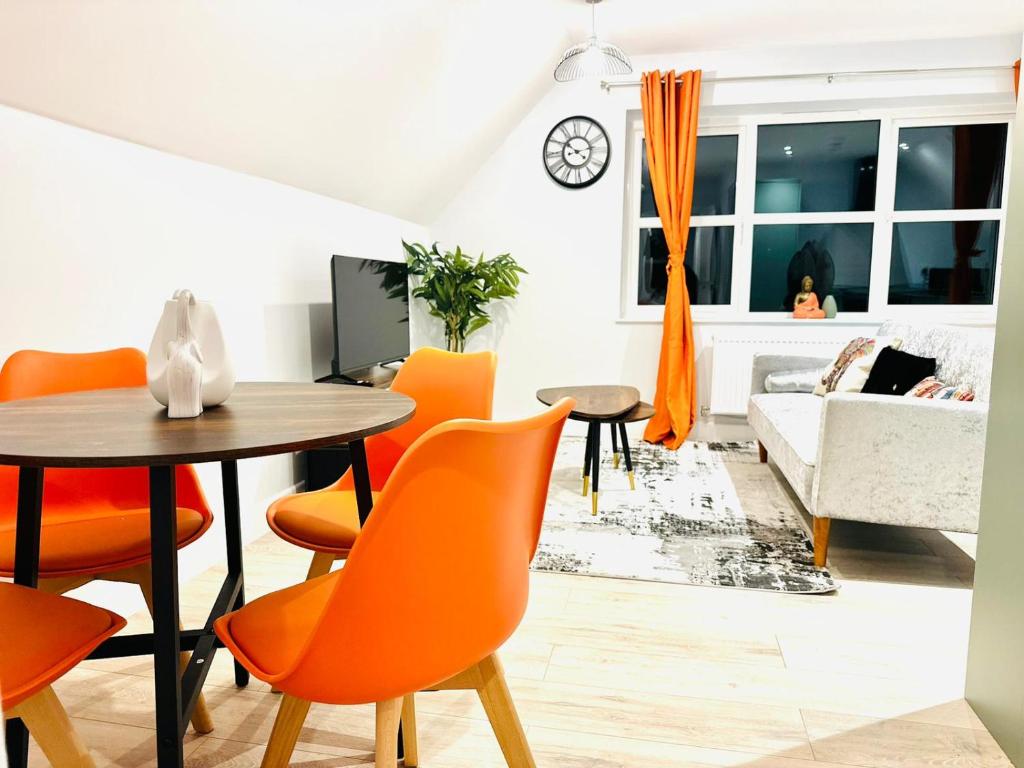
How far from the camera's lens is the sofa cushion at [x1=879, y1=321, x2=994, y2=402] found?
2.92 meters

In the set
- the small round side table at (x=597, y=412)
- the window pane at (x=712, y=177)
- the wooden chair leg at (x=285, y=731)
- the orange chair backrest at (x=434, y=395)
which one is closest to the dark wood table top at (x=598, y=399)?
the small round side table at (x=597, y=412)

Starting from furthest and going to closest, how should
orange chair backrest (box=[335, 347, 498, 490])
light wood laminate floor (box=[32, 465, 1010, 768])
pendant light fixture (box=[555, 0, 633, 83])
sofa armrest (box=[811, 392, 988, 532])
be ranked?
pendant light fixture (box=[555, 0, 633, 83]) → sofa armrest (box=[811, 392, 988, 532]) → orange chair backrest (box=[335, 347, 498, 490]) → light wood laminate floor (box=[32, 465, 1010, 768])

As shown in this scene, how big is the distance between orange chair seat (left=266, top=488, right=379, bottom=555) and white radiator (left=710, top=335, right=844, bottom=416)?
348 centimetres

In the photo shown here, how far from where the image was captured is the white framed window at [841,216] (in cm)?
484

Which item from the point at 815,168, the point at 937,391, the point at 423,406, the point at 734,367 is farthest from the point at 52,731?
the point at 815,168

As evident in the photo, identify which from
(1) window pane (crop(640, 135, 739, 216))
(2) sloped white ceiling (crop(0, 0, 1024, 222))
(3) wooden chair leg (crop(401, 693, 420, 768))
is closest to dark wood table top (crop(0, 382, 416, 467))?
(3) wooden chair leg (crop(401, 693, 420, 768))

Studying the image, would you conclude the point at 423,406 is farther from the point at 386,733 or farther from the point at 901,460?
the point at 901,460

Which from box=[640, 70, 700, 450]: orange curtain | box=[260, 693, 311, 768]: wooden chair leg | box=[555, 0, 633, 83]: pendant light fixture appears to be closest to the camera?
box=[260, 693, 311, 768]: wooden chair leg

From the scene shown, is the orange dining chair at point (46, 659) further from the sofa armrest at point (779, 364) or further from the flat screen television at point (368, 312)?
the sofa armrest at point (779, 364)

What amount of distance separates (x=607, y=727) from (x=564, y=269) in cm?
372

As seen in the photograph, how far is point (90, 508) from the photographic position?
1.84m

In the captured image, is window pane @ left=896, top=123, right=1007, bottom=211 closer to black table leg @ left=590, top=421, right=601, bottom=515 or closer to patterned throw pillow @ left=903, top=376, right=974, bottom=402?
patterned throw pillow @ left=903, top=376, right=974, bottom=402

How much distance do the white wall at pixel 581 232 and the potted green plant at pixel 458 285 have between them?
310mm

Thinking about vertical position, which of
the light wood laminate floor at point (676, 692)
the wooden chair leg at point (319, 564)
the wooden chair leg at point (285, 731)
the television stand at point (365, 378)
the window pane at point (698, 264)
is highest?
the window pane at point (698, 264)
